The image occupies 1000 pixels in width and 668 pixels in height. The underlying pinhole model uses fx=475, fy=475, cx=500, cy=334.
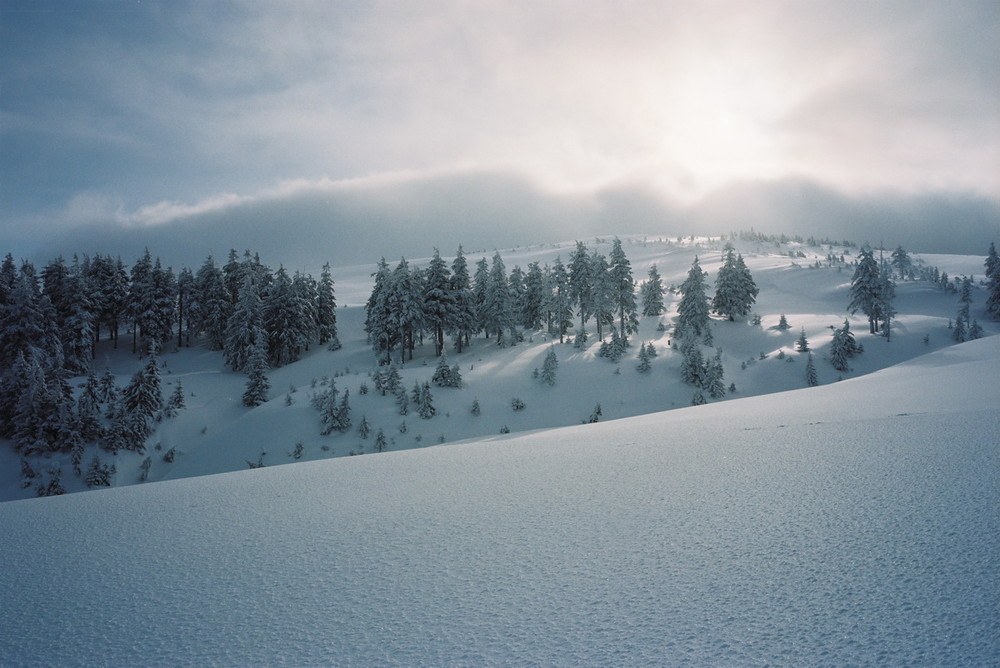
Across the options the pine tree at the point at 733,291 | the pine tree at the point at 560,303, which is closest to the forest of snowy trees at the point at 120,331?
the pine tree at the point at 560,303

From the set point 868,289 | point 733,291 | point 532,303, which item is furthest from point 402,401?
point 868,289

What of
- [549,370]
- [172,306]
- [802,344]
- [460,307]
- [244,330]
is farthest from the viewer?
[172,306]

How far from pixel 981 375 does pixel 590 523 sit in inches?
Result: 467

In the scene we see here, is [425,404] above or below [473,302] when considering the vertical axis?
below

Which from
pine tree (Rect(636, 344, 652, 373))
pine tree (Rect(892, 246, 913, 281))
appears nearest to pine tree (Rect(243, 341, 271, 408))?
pine tree (Rect(636, 344, 652, 373))

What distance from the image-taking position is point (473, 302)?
175ft

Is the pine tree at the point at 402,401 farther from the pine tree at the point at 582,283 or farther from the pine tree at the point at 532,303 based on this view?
the pine tree at the point at 532,303

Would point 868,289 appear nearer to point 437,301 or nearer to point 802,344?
point 802,344

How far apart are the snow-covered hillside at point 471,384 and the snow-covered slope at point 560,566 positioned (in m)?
23.9

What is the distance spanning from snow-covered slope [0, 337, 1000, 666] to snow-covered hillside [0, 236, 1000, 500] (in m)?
23.9

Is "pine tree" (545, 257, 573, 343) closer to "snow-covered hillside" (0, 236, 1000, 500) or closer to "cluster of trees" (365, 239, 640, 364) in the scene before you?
"cluster of trees" (365, 239, 640, 364)

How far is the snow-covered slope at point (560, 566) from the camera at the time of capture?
2424 millimetres

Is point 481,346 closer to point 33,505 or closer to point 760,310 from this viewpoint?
point 760,310

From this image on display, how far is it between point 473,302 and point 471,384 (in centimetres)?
1870
